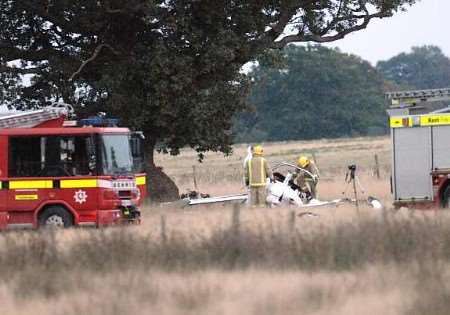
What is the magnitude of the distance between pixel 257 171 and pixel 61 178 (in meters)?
5.54

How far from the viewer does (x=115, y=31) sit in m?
30.8

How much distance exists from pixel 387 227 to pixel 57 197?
29.7 ft

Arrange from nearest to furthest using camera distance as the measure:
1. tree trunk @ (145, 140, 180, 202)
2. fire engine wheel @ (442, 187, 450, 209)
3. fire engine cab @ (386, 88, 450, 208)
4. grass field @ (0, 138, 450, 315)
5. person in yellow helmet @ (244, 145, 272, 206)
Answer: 1. grass field @ (0, 138, 450, 315)
2. fire engine wheel @ (442, 187, 450, 209)
3. fire engine cab @ (386, 88, 450, 208)
4. person in yellow helmet @ (244, 145, 272, 206)
5. tree trunk @ (145, 140, 180, 202)

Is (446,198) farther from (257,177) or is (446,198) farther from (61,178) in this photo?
(61,178)

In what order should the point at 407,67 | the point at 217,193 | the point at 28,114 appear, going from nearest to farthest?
the point at 28,114, the point at 217,193, the point at 407,67

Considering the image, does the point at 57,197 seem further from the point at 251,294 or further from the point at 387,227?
the point at 251,294

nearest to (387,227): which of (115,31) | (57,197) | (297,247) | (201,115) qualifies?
(297,247)

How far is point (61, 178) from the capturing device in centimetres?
1992

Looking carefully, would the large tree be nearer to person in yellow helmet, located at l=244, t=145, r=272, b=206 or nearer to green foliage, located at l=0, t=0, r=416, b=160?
green foliage, located at l=0, t=0, r=416, b=160

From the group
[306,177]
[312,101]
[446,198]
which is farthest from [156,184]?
[312,101]

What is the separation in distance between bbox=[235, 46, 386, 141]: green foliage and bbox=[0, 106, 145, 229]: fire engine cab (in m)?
91.7

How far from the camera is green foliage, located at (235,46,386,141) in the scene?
112375 mm

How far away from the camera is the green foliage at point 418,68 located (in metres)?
172

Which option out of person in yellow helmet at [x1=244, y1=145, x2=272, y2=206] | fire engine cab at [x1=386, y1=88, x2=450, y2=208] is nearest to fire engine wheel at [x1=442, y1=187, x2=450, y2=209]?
fire engine cab at [x1=386, y1=88, x2=450, y2=208]
